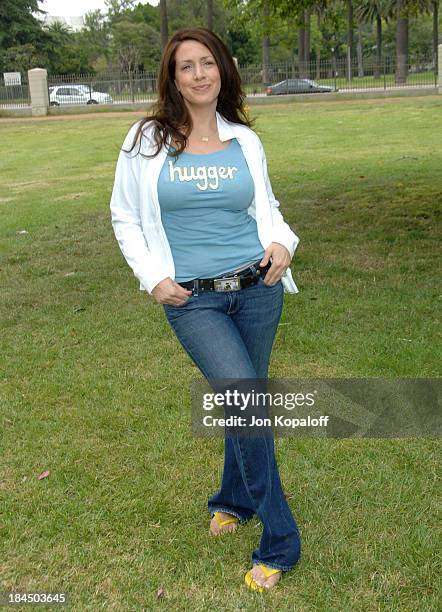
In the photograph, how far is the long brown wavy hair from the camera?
298 cm

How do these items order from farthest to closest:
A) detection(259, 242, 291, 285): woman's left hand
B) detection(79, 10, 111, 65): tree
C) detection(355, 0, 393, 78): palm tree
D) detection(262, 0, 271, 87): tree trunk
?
detection(79, 10, 111, 65): tree, detection(355, 0, 393, 78): palm tree, detection(262, 0, 271, 87): tree trunk, detection(259, 242, 291, 285): woman's left hand

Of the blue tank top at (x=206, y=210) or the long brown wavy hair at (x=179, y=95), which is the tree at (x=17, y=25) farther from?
the blue tank top at (x=206, y=210)

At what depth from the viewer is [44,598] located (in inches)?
125

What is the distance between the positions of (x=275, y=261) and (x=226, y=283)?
21 cm

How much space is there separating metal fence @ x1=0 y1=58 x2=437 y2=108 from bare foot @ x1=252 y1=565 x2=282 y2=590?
118ft

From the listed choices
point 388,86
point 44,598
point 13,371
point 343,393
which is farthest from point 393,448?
point 388,86

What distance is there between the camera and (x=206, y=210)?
9.69 ft

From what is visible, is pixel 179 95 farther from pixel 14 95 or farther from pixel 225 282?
pixel 14 95

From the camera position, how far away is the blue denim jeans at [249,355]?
2.89 m

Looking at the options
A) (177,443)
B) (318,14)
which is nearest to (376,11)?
(318,14)

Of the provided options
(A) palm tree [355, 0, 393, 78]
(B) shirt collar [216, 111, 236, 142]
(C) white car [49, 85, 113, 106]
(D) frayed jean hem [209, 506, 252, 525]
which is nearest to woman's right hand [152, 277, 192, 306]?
(B) shirt collar [216, 111, 236, 142]

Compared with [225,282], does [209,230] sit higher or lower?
higher

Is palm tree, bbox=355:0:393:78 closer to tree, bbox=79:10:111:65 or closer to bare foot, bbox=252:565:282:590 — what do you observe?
tree, bbox=79:10:111:65

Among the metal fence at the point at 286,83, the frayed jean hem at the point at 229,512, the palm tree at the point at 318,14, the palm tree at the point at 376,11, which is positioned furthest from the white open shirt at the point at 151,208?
the palm tree at the point at 376,11
